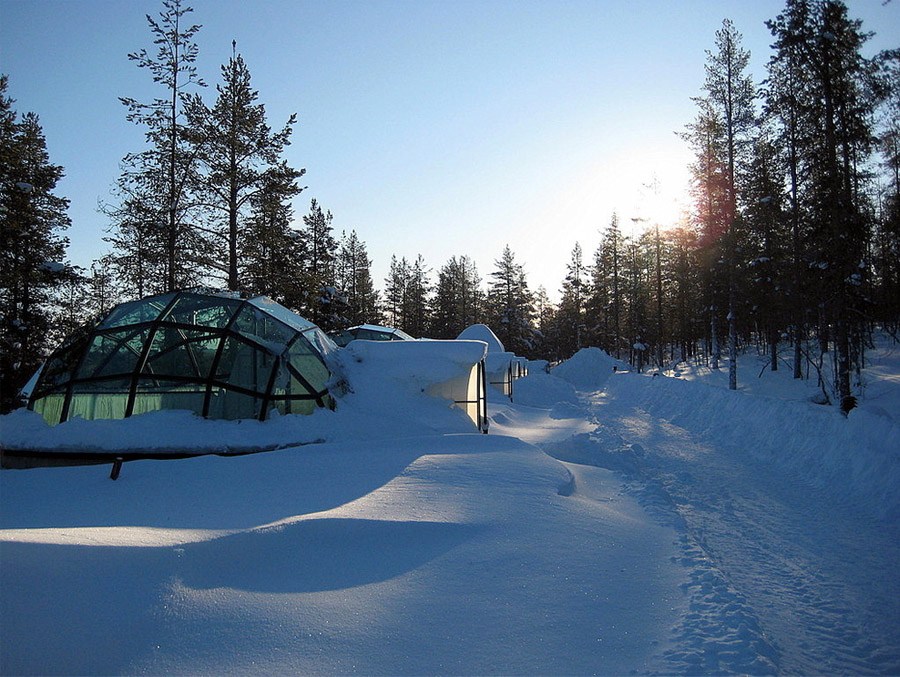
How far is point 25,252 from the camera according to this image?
68.1 ft

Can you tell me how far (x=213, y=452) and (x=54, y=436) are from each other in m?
3.02

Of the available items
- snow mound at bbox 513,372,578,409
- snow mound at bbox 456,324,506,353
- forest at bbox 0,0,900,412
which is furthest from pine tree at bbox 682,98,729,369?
snow mound at bbox 456,324,506,353

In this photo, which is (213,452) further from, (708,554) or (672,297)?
(672,297)

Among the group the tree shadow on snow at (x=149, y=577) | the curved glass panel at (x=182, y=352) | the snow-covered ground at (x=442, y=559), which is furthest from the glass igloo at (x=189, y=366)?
the tree shadow on snow at (x=149, y=577)

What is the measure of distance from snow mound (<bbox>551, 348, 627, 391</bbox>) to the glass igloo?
3413cm

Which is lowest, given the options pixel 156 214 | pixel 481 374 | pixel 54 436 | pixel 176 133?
pixel 54 436

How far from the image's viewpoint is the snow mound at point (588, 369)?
137 feet

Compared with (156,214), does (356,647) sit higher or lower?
lower

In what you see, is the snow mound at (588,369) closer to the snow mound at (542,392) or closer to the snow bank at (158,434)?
the snow mound at (542,392)

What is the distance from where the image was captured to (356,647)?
3201 millimetres

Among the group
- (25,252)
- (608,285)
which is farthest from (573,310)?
(25,252)

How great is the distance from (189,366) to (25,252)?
16.9m

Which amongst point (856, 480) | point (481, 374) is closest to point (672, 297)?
point (481, 374)

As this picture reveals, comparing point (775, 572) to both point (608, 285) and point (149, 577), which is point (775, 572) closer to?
point (149, 577)
